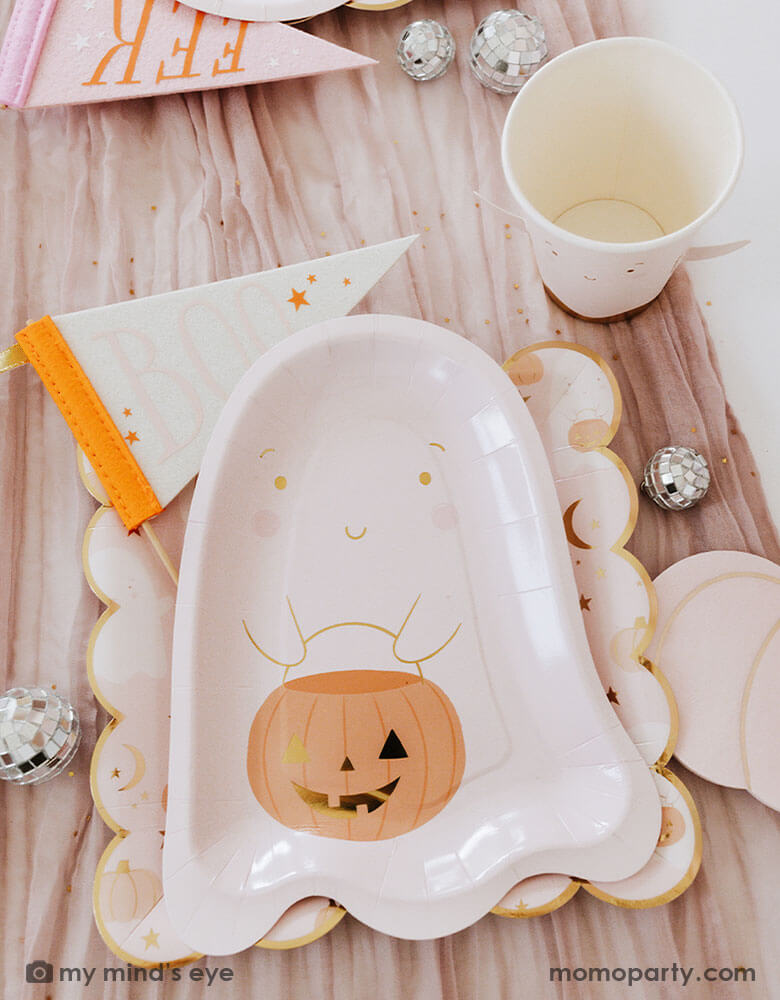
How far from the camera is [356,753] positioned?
29.9 inches

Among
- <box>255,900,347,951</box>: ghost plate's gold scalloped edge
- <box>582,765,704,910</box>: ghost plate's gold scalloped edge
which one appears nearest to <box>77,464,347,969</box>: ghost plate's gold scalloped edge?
<box>255,900,347,951</box>: ghost plate's gold scalloped edge

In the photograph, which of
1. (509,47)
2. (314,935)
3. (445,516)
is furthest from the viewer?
(509,47)

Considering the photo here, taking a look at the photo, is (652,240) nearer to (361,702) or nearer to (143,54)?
(361,702)

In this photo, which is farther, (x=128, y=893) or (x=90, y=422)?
(x=90, y=422)

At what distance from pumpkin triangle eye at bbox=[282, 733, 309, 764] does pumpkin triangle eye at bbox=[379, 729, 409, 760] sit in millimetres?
75

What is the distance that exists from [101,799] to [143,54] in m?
0.85

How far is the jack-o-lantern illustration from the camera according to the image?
2.45ft

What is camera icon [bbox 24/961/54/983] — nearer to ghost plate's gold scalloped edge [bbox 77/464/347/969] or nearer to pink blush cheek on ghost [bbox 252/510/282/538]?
ghost plate's gold scalloped edge [bbox 77/464/347/969]

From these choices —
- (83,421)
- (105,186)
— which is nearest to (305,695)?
(83,421)

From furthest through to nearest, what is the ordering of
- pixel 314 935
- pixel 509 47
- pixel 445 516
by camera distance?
pixel 509 47, pixel 445 516, pixel 314 935

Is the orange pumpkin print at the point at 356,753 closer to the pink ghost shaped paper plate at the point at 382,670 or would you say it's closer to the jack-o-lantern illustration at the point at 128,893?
the pink ghost shaped paper plate at the point at 382,670

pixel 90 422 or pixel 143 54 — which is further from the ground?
pixel 143 54
